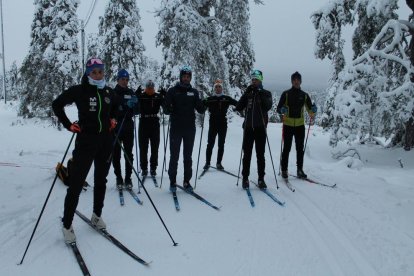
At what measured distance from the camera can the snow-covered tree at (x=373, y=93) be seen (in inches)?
413

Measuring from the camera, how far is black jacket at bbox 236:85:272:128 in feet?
24.1

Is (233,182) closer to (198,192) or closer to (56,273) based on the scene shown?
(198,192)

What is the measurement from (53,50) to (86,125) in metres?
20.5

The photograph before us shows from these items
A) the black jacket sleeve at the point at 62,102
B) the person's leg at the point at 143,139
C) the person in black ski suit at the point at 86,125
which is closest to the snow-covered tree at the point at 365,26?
the person's leg at the point at 143,139

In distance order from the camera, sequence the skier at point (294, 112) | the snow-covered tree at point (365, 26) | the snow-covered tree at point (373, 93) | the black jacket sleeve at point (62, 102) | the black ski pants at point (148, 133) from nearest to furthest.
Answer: the black jacket sleeve at point (62, 102), the black ski pants at point (148, 133), the skier at point (294, 112), the snow-covered tree at point (373, 93), the snow-covered tree at point (365, 26)

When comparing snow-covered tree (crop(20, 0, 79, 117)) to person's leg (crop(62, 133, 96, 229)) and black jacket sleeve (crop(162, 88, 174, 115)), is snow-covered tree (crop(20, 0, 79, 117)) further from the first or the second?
person's leg (crop(62, 133, 96, 229))

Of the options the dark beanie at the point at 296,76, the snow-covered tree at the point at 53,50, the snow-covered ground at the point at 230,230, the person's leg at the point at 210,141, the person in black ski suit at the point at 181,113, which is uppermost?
the snow-covered tree at the point at 53,50

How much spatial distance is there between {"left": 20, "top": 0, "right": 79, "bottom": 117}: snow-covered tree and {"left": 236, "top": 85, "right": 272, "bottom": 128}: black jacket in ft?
58.5

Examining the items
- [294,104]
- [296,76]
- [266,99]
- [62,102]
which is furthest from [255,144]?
[62,102]

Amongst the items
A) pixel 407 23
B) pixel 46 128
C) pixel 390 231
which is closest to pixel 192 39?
pixel 407 23

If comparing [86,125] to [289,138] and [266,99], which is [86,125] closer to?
[266,99]

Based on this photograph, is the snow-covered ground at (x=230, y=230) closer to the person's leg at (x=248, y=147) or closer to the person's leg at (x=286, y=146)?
the person's leg at (x=286, y=146)

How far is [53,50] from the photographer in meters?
23.0

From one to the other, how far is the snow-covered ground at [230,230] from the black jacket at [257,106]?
1.41 m
